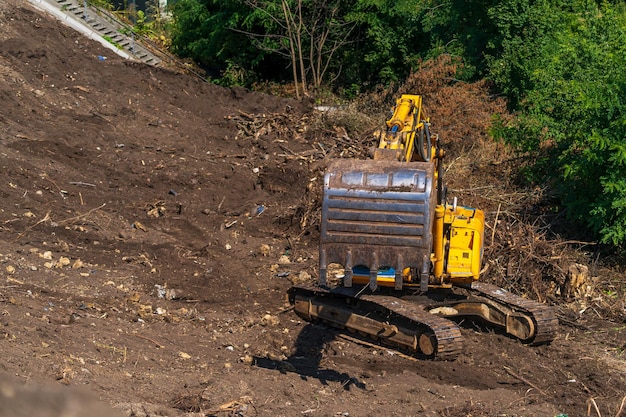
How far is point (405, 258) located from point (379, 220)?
1.38 feet

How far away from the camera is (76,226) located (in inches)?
549

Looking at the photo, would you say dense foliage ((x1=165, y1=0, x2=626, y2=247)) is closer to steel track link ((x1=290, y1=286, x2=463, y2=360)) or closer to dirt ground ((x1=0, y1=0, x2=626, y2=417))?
dirt ground ((x1=0, y1=0, x2=626, y2=417))

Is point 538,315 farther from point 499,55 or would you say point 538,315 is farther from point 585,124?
point 499,55

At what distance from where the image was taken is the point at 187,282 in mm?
12641

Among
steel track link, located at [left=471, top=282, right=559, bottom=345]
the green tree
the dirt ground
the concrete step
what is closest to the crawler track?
steel track link, located at [left=471, top=282, right=559, bottom=345]

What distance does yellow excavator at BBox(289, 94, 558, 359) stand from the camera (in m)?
8.22

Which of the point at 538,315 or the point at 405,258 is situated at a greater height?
the point at 405,258

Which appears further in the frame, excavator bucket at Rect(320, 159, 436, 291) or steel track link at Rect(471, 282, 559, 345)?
steel track link at Rect(471, 282, 559, 345)

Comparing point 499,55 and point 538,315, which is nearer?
point 538,315

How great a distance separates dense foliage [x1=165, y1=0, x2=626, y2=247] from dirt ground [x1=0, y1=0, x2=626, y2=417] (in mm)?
1700

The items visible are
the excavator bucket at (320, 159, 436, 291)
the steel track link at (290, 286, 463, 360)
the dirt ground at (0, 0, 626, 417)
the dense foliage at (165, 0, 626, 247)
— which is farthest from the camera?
the dense foliage at (165, 0, 626, 247)

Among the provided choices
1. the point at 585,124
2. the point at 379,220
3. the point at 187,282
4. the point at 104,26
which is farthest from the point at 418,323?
the point at 104,26

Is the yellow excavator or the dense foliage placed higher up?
the dense foliage

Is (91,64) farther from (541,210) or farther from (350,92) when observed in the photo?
(541,210)
